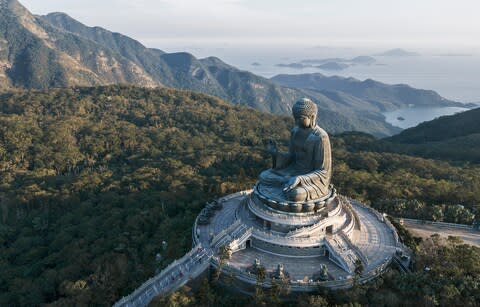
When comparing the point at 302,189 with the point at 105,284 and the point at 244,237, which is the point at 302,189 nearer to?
the point at 244,237

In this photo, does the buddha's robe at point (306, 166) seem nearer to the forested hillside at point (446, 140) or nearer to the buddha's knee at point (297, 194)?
the buddha's knee at point (297, 194)

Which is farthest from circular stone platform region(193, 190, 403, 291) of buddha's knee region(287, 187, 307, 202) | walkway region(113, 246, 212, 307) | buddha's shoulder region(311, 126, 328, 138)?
buddha's shoulder region(311, 126, 328, 138)

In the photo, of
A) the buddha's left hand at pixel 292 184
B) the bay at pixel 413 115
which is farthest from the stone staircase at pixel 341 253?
the bay at pixel 413 115

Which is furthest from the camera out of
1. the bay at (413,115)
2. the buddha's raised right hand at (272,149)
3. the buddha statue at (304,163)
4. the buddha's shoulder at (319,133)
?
the bay at (413,115)

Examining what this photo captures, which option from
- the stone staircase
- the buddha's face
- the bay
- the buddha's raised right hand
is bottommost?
the bay

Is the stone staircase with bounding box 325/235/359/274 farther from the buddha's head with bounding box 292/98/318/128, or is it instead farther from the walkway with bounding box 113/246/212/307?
the buddha's head with bounding box 292/98/318/128

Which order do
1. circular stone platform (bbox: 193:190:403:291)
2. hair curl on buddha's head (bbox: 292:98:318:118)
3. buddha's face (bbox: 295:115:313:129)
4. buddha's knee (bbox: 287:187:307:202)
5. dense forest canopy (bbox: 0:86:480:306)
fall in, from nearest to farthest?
circular stone platform (bbox: 193:190:403:291) < buddha's knee (bbox: 287:187:307:202) < dense forest canopy (bbox: 0:86:480:306) < hair curl on buddha's head (bbox: 292:98:318:118) < buddha's face (bbox: 295:115:313:129)

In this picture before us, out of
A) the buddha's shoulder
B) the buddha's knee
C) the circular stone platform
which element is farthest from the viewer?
the buddha's shoulder

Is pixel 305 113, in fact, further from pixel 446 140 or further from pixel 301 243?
pixel 446 140

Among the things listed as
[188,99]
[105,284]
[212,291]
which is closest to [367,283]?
[212,291]
